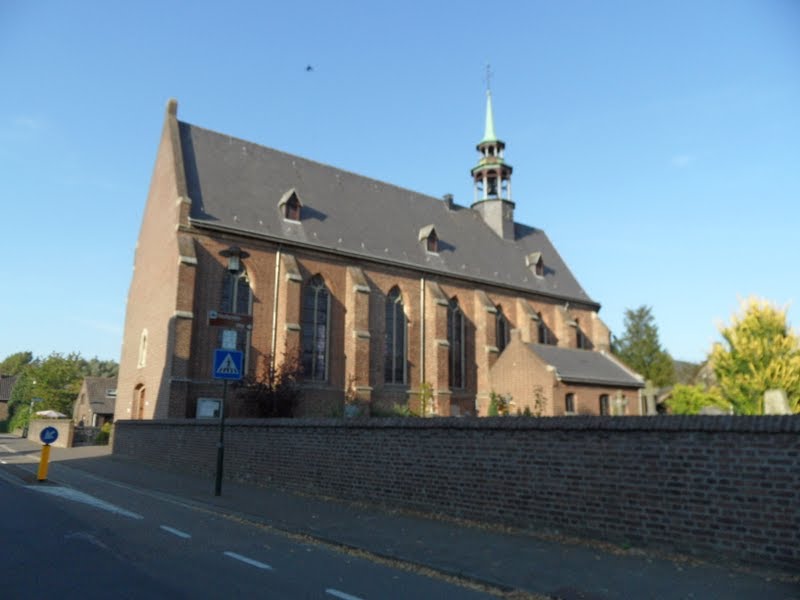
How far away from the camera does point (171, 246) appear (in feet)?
90.6

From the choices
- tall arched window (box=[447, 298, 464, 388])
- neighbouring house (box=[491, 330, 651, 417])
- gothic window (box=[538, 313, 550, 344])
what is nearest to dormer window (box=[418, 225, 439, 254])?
tall arched window (box=[447, 298, 464, 388])

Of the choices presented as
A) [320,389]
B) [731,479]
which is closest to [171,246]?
[320,389]

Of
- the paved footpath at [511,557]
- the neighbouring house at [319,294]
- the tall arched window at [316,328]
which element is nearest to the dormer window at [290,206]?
the neighbouring house at [319,294]

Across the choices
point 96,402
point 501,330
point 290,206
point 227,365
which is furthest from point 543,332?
point 96,402

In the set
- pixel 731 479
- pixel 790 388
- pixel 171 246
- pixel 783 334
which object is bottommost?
pixel 731 479

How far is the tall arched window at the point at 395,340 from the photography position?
32.3 metres

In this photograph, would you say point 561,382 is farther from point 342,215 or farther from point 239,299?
point 239,299

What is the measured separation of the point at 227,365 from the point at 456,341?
22060 mm

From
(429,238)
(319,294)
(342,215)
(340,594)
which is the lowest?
(340,594)

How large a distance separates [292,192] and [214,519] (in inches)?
873

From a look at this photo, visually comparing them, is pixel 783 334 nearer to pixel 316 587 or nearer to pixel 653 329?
pixel 316 587

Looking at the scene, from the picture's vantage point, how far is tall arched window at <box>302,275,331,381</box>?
1164 inches

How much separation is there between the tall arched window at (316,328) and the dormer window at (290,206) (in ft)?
11.3

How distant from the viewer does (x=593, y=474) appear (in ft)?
30.3
